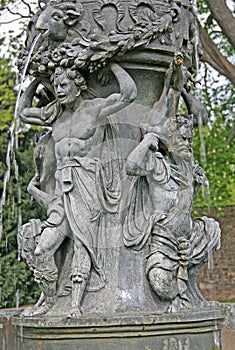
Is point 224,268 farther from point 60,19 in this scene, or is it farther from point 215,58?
point 60,19

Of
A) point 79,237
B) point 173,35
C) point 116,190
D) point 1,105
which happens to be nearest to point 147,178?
point 116,190

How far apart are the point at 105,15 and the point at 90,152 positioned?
0.96 metres

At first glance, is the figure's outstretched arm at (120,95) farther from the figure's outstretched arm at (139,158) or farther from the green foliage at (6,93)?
the green foliage at (6,93)

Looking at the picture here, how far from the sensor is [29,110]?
5.15 meters

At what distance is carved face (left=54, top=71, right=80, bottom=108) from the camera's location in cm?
479

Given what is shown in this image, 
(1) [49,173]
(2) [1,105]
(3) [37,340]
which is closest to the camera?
(3) [37,340]

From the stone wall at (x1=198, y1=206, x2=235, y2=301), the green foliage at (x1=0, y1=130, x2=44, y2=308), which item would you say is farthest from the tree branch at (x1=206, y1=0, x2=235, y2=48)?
the stone wall at (x1=198, y1=206, x2=235, y2=301)

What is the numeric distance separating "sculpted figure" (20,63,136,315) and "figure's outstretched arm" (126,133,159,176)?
213mm

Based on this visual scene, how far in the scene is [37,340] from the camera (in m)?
4.52

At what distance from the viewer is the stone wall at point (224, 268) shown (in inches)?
742

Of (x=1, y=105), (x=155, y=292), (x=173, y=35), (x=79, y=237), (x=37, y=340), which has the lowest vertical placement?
(x=37, y=340)

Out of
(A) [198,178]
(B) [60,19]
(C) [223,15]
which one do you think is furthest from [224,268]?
(B) [60,19]

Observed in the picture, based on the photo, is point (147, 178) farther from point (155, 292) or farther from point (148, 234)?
point (155, 292)

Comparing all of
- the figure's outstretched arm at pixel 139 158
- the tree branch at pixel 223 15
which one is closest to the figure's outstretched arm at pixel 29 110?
the figure's outstretched arm at pixel 139 158
